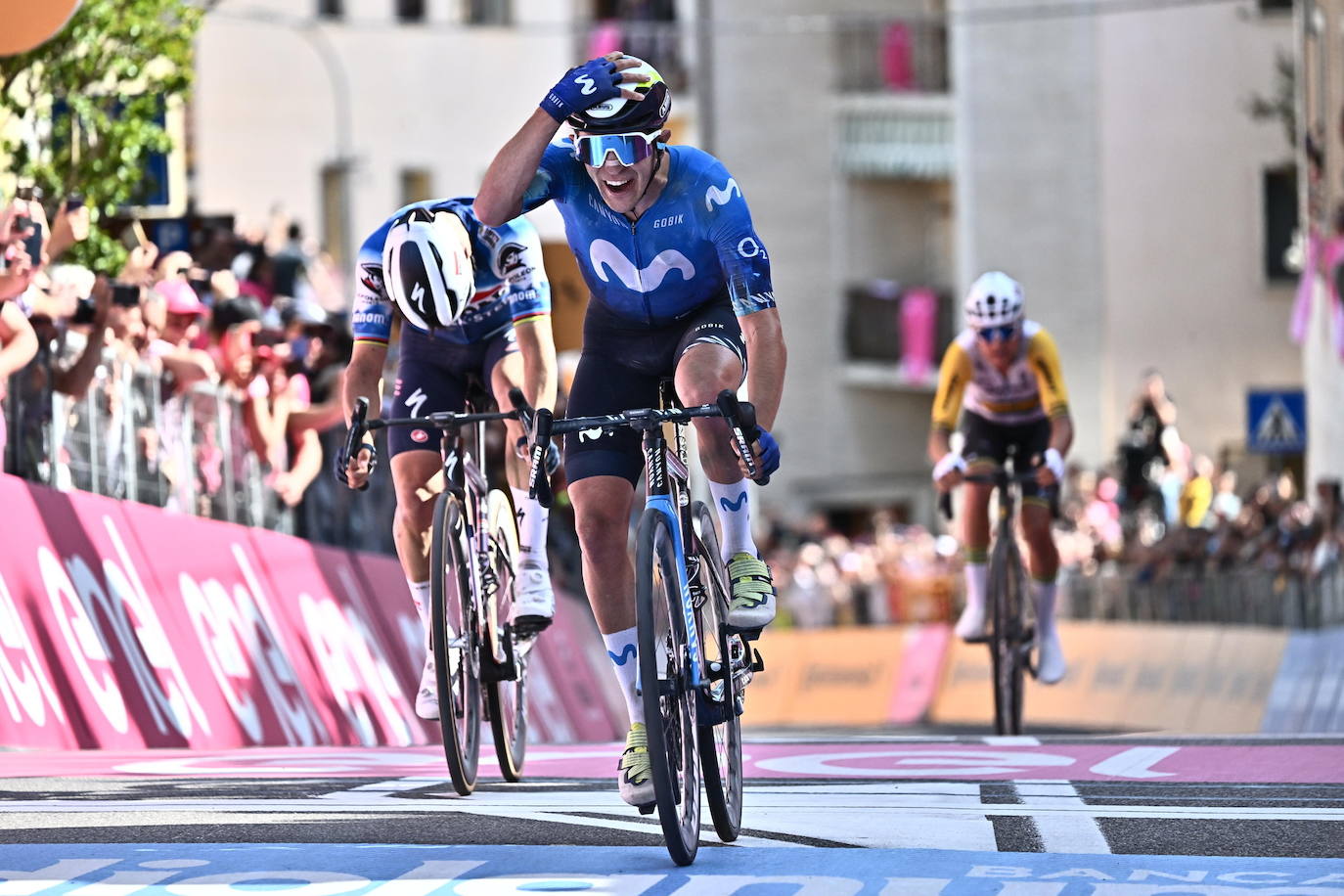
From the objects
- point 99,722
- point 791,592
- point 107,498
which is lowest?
point 791,592

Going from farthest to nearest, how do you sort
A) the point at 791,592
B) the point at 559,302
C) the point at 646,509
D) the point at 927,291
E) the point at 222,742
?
the point at 927,291
the point at 791,592
the point at 559,302
the point at 222,742
the point at 646,509

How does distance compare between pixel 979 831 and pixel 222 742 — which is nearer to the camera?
pixel 979 831

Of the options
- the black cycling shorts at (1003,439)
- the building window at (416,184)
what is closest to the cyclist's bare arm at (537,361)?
the black cycling shorts at (1003,439)

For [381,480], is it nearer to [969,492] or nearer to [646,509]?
[969,492]

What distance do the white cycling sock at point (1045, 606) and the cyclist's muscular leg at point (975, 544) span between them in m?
0.34

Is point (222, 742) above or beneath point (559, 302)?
beneath

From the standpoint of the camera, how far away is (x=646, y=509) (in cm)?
754

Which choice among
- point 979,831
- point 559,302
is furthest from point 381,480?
point 979,831

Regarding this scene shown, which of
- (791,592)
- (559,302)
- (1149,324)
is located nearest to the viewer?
(559,302)

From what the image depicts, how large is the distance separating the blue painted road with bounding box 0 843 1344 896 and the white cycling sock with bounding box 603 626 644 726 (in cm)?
59

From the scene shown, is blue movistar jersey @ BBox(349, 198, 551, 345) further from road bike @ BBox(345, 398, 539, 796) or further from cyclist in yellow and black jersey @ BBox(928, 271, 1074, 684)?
cyclist in yellow and black jersey @ BBox(928, 271, 1074, 684)

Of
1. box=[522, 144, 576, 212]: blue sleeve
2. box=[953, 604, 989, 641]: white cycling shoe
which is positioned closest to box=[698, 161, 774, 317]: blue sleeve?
box=[522, 144, 576, 212]: blue sleeve

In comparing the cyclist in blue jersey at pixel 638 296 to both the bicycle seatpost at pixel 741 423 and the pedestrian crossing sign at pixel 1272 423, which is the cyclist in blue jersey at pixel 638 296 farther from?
the pedestrian crossing sign at pixel 1272 423

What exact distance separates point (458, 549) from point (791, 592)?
2150 cm
